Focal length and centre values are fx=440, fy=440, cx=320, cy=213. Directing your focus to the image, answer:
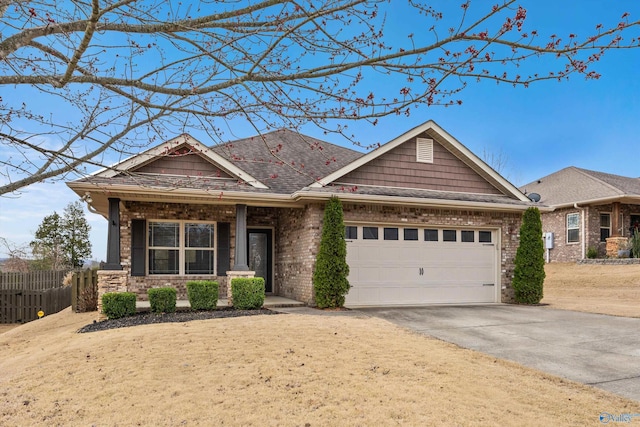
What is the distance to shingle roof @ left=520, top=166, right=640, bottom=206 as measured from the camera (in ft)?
67.8

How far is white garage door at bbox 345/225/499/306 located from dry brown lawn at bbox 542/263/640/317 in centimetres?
327

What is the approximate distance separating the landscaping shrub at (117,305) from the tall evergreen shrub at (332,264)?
4.33 m

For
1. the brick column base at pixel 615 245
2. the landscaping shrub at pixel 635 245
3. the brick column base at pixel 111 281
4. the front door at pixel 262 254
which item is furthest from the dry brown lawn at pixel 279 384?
the brick column base at pixel 615 245

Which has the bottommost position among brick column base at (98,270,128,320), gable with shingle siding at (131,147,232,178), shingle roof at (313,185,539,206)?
brick column base at (98,270,128,320)

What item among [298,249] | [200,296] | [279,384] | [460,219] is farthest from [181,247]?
[279,384]

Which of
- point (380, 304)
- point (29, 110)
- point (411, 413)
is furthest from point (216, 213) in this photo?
point (411, 413)

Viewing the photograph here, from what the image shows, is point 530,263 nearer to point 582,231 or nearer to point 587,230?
point 587,230

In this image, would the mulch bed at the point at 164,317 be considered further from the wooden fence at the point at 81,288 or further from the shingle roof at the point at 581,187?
the shingle roof at the point at 581,187

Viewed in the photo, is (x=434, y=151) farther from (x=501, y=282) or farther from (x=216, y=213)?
(x=216, y=213)

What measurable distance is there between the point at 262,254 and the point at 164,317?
17.4 feet

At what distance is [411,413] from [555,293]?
15.9m

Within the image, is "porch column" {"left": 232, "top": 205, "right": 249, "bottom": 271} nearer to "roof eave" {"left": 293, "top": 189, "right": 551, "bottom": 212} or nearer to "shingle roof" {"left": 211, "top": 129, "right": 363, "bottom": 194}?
"shingle roof" {"left": 211, "top": 129, "right": 363, "bottom": 194}

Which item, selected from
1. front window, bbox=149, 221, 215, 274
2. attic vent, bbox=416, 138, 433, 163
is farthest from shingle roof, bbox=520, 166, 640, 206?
front window, bbox=149, 221, 215, 274

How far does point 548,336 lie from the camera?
7.92 meters
